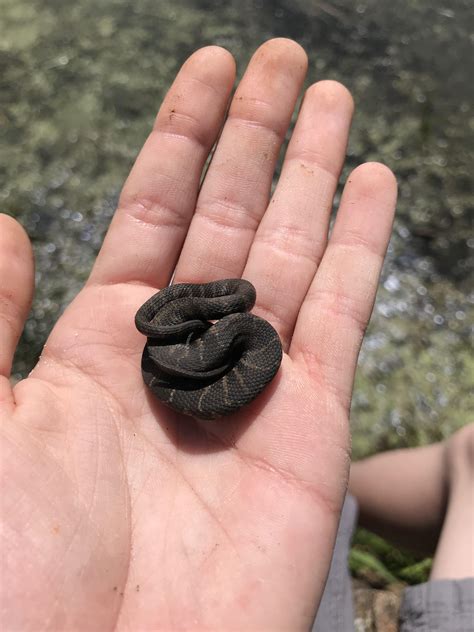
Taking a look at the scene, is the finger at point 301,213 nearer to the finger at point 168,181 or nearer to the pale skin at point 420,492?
the finger at point 168,181

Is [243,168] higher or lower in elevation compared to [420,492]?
higher

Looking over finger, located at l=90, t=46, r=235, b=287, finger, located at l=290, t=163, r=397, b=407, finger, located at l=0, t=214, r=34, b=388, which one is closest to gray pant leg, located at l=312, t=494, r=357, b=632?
finger, located at l=290, t=163, r=397, b=407

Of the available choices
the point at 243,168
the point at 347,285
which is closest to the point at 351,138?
the point at 243,168

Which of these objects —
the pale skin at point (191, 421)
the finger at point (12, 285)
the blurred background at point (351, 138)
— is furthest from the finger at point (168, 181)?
the blurred background at point (351, 138)

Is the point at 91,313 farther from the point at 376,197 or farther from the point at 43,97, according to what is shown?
the point at 43,97

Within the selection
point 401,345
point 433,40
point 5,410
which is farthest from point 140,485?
point 433,40

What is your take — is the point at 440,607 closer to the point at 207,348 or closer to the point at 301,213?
the point at 207,348
